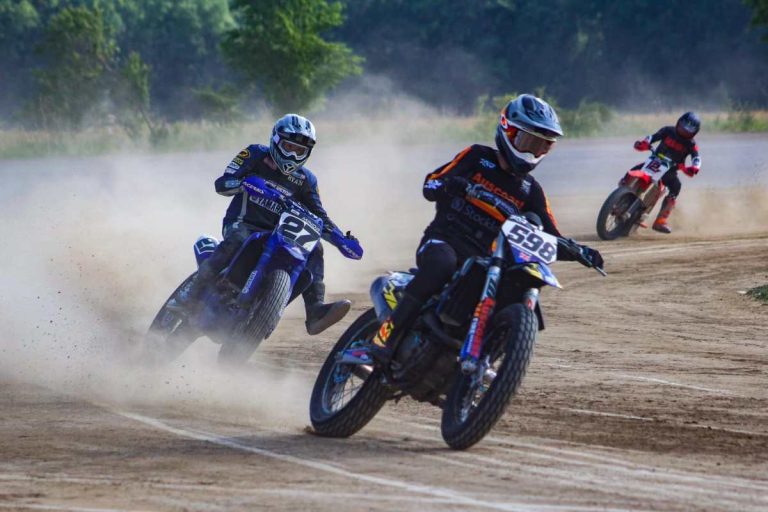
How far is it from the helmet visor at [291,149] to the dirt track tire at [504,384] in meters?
4.16

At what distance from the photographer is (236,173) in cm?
1098

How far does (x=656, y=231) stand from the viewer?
21.4m

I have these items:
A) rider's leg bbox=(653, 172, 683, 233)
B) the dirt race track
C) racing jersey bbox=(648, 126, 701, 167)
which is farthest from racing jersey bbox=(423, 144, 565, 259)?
rider's leg bbox=(653, 172, 683, 233)

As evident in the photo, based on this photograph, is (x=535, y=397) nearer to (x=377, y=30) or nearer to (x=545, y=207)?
(x=545, y=207)

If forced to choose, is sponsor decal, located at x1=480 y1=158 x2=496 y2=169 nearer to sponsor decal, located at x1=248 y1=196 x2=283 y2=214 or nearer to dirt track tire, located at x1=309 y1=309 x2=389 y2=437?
dirt track tire, located at x1=309 y1=309 x2=389 y2=437

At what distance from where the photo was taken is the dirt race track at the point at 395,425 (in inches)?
253

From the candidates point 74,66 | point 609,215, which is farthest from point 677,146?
point 74,66

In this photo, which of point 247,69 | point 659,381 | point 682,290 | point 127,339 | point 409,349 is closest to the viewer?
point 409,349

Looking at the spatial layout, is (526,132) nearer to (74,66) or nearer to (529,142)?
(529,142)

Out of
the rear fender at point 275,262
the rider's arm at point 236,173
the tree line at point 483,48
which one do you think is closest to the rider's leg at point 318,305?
the rear fender at point 275,262

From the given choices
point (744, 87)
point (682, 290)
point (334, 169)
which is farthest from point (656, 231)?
point (744, 87)

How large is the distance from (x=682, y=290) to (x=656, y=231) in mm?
6178

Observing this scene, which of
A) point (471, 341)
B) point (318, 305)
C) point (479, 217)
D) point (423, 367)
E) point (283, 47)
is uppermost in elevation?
point (283, 47)

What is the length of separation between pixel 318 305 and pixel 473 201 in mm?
3035
